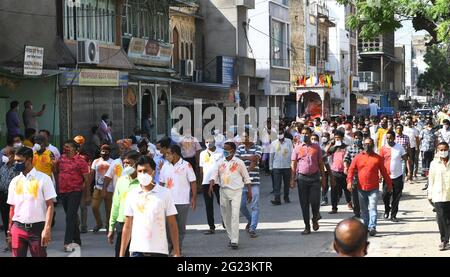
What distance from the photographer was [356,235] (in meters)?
4.82

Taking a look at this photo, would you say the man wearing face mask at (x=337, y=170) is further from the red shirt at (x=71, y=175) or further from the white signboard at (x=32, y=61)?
the white signboard at (x=32, y=61)

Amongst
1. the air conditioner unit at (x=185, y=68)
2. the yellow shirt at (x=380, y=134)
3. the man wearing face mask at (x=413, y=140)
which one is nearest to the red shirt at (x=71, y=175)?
the yellow shirt at (x=380, y=134)

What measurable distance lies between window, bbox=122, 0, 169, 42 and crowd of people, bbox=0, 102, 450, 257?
31.3 ft

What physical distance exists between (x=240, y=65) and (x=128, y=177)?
27556mm

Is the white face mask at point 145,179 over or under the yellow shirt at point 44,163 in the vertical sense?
over

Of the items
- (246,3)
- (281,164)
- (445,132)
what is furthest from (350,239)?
(246,3)

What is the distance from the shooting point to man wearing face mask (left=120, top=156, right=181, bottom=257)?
25.7ft

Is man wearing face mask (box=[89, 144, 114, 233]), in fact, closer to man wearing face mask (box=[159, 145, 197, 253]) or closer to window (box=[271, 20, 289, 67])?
man wearing face mask (box=[159, 145, 197, 253])

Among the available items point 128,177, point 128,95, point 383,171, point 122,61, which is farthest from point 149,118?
point 128,177

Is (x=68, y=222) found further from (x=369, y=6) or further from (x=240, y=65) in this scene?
(x=240, y=65)

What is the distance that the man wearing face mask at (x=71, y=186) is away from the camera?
11.9 metres

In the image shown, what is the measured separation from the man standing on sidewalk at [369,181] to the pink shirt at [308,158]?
0.72 metres

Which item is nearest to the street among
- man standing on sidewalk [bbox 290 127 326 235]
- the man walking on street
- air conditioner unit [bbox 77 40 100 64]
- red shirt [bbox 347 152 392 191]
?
man standing on sidewalk [bbox 290 127 326 235]

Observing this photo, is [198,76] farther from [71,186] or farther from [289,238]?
[71,186]
